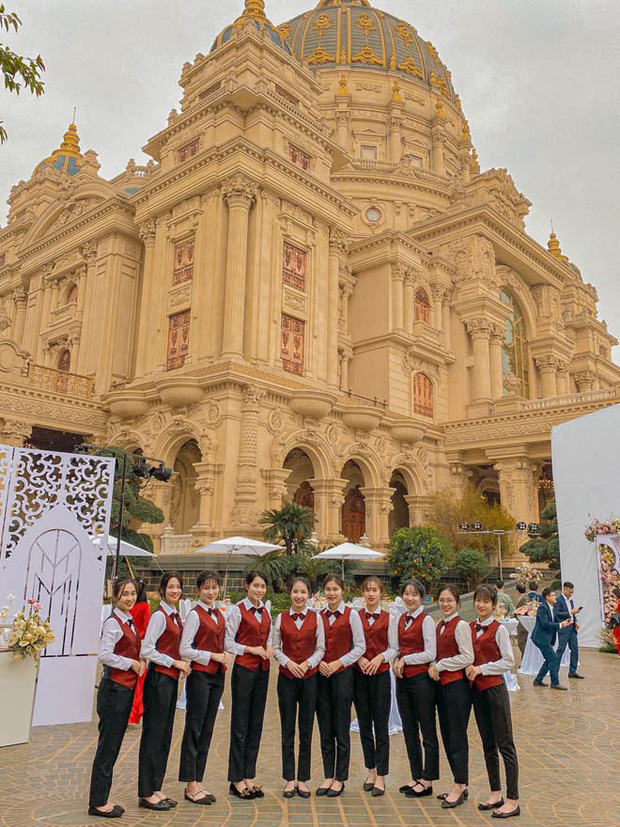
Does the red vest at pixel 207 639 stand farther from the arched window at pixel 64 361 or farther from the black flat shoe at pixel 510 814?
the arched window at pixel 64 361

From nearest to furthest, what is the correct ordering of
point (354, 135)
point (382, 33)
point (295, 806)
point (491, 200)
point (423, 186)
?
point (295, 806) < point (491, 200) < point (423, 186) < point (354, 135) < point (382, 33)

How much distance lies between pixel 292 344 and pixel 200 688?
22.4 meters

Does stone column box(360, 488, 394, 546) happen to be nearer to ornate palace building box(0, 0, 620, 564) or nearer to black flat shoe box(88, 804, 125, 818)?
ornate palace building box(0, 0, 620, 564)

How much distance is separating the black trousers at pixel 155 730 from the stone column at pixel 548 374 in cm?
3911

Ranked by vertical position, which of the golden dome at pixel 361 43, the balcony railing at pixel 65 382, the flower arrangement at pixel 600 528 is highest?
the golden dome at pixel 361 43

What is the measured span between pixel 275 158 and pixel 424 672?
2457 cm

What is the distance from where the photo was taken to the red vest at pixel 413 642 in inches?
220

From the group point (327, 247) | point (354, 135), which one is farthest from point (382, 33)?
point (327, 247)

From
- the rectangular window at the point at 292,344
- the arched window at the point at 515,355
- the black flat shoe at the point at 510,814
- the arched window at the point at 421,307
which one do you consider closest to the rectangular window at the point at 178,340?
the rectangular window at the point at 292,344

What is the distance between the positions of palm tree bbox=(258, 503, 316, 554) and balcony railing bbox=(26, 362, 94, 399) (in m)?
10.5

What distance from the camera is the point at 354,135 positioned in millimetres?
49719

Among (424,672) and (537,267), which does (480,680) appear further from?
(537,267)

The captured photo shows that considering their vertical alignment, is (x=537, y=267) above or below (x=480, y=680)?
above

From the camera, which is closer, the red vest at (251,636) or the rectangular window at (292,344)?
the red vest at (251,636)
